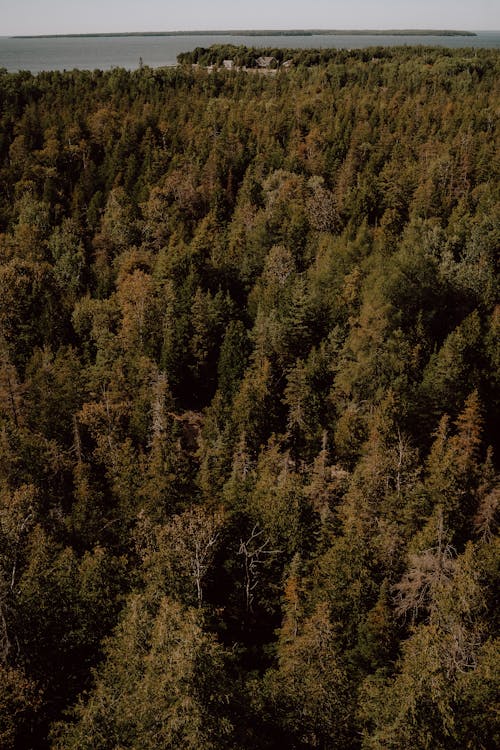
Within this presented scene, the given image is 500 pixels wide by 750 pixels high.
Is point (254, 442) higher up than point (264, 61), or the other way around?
point (264, 61)

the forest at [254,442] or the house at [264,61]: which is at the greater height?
the house at [264,61]

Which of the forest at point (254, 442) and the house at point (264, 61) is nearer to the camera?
the forest at point (254, 442)

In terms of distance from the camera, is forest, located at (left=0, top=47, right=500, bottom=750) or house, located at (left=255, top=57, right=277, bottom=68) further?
house, located at (left=255, top=57, right=277, bottom=68)

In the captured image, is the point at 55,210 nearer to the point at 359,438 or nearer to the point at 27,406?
the point at 27,406

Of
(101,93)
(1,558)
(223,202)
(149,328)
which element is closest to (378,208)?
(223,202)

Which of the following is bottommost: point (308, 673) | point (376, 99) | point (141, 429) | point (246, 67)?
point (141, 429)

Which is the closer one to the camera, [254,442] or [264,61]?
[254,442]

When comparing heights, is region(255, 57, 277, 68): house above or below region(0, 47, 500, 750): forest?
above

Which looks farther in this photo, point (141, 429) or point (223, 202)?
point (223, 202)
